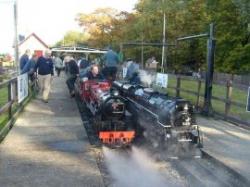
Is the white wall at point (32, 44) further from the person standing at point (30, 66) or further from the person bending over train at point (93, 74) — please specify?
the person bending over train at point (93, 74)

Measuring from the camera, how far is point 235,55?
47438 millimetres

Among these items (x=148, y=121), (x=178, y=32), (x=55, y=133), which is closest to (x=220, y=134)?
(x=148, y=121)

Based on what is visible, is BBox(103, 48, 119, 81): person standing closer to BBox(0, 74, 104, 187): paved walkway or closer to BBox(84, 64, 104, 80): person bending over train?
BBox(84, 64, 104, 80): person bending over train

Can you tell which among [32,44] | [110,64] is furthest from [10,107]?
[32,44]

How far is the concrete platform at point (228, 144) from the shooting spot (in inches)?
350

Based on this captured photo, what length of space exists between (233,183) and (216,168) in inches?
37.0

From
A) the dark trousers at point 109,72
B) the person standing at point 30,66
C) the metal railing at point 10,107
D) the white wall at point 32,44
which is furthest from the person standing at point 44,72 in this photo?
the white wall at point 32,44

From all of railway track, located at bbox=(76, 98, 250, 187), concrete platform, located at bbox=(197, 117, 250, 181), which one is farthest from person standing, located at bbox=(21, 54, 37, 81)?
railway track, located at bbox=(76, 98, 250, 187)

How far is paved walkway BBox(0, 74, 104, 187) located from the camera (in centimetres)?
766

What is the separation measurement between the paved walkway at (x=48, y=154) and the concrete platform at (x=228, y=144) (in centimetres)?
229

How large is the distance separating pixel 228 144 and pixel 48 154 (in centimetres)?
367

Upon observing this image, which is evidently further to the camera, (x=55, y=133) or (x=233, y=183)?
(x=55, y=133)

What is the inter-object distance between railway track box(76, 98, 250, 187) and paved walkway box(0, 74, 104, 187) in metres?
0.19

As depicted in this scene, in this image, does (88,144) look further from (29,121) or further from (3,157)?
(29,121)
